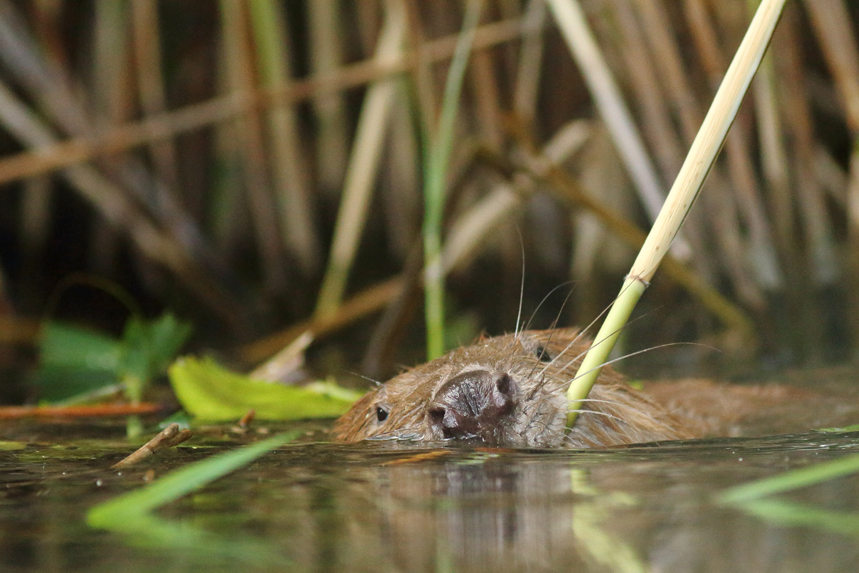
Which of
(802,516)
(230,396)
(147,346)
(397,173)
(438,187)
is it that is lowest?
(802,516)

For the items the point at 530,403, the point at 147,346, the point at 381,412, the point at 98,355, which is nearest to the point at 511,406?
the point at 530,403

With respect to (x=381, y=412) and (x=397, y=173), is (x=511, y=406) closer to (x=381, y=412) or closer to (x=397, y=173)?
(x=381, y=412)

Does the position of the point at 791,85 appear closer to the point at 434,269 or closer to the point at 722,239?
the point at 722,239

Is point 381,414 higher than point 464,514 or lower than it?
higher

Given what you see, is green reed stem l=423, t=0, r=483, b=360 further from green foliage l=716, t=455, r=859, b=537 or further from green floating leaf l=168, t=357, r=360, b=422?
green foliage l=716, t=455, r=859, b=537

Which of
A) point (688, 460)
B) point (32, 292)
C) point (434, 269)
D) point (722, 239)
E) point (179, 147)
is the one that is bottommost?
point (688, 460)

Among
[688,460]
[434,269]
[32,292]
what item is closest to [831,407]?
[434,269]
